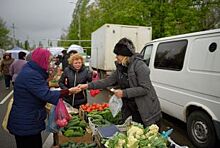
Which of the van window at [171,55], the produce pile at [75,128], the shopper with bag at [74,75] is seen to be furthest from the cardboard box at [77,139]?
the van window at [171,55]

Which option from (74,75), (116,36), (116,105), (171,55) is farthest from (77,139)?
(116,36)

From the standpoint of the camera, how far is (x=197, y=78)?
208 inches

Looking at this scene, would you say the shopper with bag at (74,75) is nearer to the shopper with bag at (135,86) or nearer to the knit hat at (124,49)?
the shopper with bag at (135,86)

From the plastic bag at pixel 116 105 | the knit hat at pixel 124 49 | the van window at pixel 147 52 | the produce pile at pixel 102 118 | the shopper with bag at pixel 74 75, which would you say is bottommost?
the produce pile at pixel 102 118

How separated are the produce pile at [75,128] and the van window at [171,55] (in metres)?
2.52

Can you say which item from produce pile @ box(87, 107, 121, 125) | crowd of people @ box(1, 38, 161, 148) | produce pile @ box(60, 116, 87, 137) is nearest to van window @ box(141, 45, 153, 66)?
produce pile @ box(87, 107, 121, 125)

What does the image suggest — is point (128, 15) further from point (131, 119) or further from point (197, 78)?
point (131, 119)

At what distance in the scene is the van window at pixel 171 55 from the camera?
5.99 metres

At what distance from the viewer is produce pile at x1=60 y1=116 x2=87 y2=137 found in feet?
13.9

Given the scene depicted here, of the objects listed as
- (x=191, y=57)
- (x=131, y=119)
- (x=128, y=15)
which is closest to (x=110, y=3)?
(x=128, y=15)

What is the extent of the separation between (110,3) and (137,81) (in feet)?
62.4

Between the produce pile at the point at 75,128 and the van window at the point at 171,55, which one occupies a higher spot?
the van window at the point at 171,55

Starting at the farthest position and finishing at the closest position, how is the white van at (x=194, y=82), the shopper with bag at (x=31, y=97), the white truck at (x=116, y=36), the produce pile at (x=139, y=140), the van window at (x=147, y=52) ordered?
1. the white truck at (x=116, y=36)
2. the van window at (x=147, y=52)
3. the white van at (x=194, y=82)
4. the shopper with bag at (x=31, y=97)
5. the produce pile at (x=139, y=140)

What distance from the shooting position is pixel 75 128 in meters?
4.42
